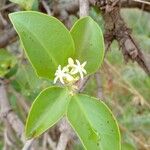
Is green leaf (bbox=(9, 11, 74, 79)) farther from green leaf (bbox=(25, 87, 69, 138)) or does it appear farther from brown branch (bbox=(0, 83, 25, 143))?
brown branch (bbox=(0, 83, 25, 143))

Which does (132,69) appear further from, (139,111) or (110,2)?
(110,2)

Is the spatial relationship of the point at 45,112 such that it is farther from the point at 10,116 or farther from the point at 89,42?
the point at 10,116

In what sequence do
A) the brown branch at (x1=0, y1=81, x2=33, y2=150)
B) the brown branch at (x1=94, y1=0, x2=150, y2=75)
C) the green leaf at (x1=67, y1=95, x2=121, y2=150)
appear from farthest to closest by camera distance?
the brown branch at (x1=0, y1=81, x2=33, y2=150), the brown branch at (x1=94, y1=0, x2=150, y2=75), the green leaf at (x1=67, y1=95, x2=121, y2=150)

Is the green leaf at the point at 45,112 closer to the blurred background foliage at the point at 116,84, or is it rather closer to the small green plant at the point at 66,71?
the small green plant at the point at 66,71

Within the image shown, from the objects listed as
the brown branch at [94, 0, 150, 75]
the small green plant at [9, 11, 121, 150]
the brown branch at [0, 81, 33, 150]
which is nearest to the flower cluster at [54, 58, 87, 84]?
the small green plant at [9, 11, 121, 150]

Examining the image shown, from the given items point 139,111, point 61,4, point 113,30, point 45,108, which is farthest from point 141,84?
point 45,108

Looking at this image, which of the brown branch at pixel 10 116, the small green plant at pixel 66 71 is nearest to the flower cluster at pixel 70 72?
the small green plant at pixel 66 71

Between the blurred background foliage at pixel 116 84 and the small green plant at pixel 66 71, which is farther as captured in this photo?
the blurred background foliage at pixel 116 84
